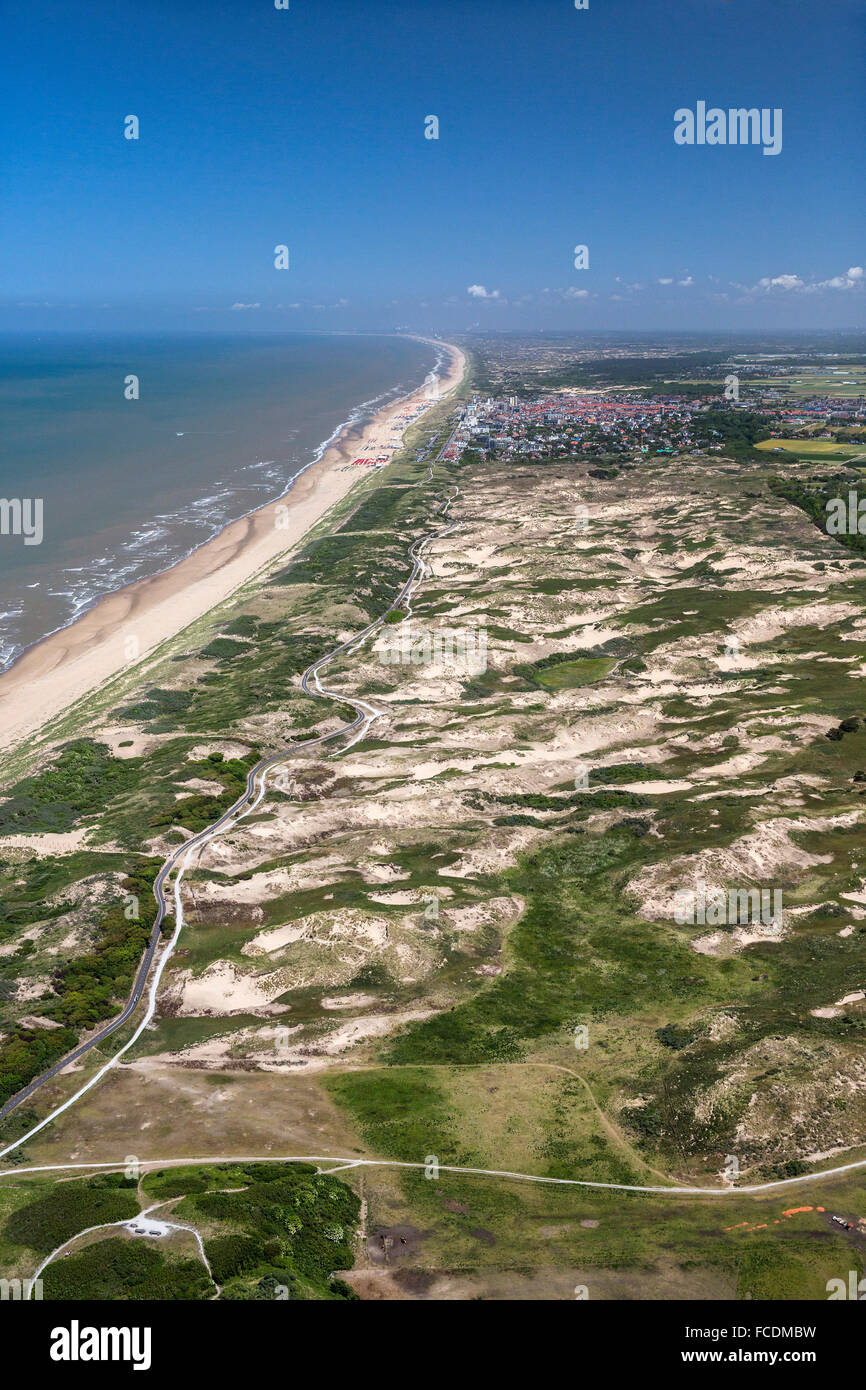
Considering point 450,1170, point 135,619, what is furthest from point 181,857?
point 135,619

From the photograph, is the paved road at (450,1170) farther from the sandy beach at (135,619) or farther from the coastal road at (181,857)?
the sandy beach at (135,619)

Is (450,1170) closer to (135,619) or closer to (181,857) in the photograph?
(181,857)

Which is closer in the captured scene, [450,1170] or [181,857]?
[450,1170]

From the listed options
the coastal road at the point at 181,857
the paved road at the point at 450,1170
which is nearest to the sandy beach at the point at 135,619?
the coastal road at the point at 181,857

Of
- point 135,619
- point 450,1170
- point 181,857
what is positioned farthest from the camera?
point 135,619

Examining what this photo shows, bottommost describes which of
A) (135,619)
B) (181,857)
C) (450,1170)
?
(450,1170)

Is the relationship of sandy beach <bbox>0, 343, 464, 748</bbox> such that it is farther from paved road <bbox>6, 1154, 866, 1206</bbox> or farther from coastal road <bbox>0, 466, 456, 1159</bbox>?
paved road <bbox>6, 1154, 866, 1206</bbox>
